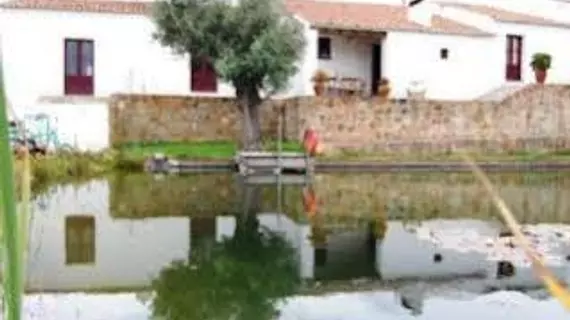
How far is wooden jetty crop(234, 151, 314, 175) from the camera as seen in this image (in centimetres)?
2080

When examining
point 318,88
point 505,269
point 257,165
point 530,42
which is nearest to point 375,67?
point 318,88

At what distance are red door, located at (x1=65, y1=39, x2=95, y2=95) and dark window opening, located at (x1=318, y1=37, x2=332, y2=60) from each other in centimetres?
571

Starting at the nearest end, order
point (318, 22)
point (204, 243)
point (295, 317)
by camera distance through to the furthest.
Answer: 1. point (295, 317)
2. point (204, 243)
3. point (318, 22)

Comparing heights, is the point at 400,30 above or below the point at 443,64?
above

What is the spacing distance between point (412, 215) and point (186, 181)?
17.3 ft

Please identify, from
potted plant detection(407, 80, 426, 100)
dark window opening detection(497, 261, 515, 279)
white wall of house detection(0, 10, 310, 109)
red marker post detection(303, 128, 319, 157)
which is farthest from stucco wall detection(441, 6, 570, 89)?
dark window opening detection(497, 261, 515, 279)

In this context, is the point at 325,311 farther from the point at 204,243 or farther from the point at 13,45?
the point at 13,45

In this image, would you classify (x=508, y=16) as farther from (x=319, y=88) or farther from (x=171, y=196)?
(x=171, y=196)

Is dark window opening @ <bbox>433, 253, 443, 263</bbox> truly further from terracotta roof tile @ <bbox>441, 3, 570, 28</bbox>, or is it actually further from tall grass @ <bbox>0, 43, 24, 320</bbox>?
terracotta roof tile @ <bbox>441, 3, 570, 28</bbox>

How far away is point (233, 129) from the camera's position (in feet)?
83.5

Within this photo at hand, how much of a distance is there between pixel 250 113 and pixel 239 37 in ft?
5.74

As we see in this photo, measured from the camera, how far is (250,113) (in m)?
23.1

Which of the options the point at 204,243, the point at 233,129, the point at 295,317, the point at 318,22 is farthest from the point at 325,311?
the point at 318,22

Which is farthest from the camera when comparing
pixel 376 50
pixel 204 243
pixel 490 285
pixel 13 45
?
pixel 376 50
